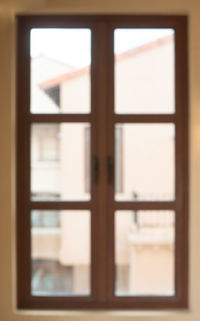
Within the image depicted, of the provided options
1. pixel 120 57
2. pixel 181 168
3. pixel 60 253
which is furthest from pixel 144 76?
pixel 60 253

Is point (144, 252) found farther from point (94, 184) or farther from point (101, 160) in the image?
point (101, 160)

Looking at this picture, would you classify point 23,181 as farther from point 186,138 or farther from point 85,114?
point 186,138

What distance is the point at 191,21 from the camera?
97.0 inches

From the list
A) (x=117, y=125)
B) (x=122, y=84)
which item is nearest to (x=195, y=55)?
(x=122, y=84)

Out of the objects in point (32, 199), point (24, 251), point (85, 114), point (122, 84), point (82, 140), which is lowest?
point (24, 251)

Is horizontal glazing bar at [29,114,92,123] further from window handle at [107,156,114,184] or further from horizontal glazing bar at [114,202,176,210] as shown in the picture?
horizontal glazing bar at [114,202,176,210]

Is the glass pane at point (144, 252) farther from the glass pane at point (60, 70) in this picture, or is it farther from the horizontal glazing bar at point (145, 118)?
the glass pane at point (60, 70)

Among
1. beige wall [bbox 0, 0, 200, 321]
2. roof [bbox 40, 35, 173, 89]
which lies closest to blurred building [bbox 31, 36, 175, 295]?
roof [bbox 40, 35, 173, 89]

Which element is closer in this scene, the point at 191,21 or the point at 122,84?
the point at 191,21

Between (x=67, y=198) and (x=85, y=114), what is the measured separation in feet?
1.99

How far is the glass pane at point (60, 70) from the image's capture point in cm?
262

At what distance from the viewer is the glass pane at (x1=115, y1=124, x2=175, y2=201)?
8.61 ft

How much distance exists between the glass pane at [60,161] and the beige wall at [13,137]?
0.20 meters

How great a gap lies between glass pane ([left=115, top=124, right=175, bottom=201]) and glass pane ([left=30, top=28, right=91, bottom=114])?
1.21 feet
